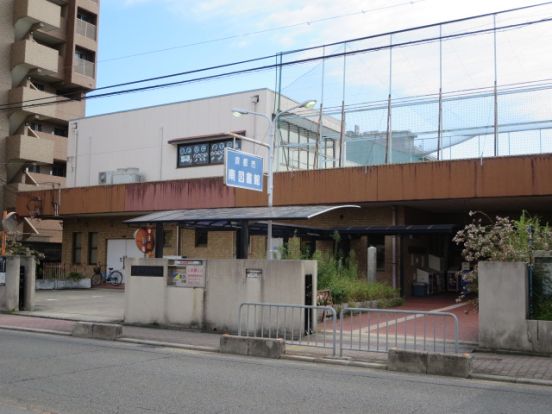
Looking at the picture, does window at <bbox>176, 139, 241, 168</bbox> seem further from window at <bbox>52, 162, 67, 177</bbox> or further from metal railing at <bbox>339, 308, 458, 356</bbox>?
window at <bbox>52, 162, 67, 177</bbox>

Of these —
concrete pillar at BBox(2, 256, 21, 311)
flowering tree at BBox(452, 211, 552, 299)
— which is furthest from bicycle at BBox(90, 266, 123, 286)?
flowering tree at BBox(452, 211, 552, 299)

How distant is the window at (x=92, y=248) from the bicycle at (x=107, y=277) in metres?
1.33

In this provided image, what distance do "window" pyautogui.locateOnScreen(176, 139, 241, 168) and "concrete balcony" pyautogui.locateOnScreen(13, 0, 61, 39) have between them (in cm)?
1948

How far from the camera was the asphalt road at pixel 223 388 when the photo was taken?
7.16 metres

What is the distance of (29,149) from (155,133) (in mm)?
13939

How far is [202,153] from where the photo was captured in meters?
32.2

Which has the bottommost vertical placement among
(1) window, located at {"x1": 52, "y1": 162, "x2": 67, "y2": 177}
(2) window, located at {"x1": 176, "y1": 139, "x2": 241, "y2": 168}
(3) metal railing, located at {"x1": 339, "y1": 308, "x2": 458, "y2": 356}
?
(3) metal railing, located at {"x1": 339, "y1": 308, "x2": 458, "y2": 356}

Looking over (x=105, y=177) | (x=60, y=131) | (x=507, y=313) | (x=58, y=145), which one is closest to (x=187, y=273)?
(x=507, y=313)

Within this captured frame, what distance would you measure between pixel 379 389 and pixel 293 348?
12.4 ft

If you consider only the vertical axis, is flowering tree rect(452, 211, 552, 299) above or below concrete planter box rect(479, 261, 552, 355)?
above

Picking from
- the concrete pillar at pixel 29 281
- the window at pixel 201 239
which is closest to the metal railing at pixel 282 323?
the concrete pillar at pixel 29 281

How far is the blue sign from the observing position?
54.1 feet

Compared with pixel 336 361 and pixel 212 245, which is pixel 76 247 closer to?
pixel 212 245

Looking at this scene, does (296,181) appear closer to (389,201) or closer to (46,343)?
(389,201)
